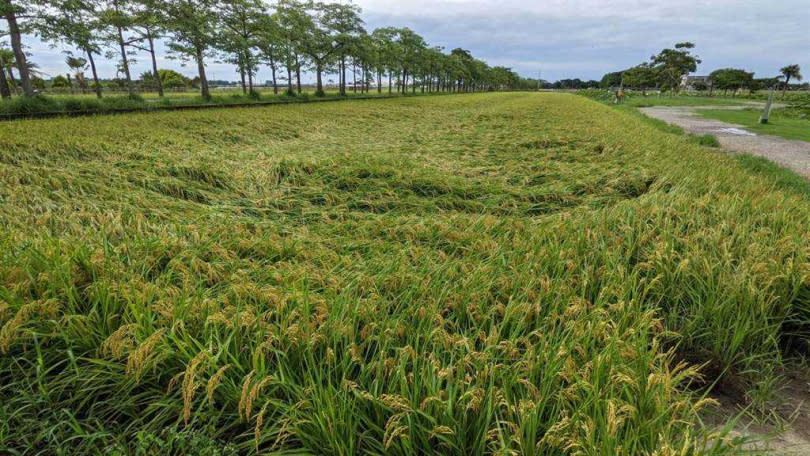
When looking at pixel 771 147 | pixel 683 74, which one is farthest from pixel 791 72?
pixel 771 147

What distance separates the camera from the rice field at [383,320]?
1280mm

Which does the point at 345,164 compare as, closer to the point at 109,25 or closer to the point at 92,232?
the point at 92,232

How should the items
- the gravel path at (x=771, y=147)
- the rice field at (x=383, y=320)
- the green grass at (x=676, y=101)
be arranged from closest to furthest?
the rice field at (x=383, y=320) → the gravel path at (x=771, y=147) → the green grass at (x=676, y=101)

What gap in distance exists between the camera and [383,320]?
5.69 feet

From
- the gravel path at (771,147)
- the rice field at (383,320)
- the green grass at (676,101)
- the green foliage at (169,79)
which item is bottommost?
the rice field at (383,320)

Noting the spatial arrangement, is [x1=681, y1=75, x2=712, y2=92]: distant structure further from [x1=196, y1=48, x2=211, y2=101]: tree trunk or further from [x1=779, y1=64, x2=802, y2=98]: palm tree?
[x1=196, y1=48, x2=211, y2=101]: tree trunk

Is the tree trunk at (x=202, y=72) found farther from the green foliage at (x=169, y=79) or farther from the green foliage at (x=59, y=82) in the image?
the green foliage at (x=59, y=82)

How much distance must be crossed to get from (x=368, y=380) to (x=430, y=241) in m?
1.68

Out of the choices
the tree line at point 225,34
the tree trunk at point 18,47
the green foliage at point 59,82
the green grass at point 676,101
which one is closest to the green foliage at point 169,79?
the green foliage at point 59,82

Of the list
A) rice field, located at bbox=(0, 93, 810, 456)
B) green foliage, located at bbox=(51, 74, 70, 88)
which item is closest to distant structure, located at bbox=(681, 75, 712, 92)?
rice field, located at bbox=(0, 93, 810, 456)

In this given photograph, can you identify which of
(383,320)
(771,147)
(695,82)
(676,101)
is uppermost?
(695,82)

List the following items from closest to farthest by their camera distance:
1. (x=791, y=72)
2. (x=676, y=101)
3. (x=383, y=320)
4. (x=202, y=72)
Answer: (x=383, y=320) < (x=202, y=72) < (x=676, y=101) < (x=791, y=72)

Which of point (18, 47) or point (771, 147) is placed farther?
point (18, 47)

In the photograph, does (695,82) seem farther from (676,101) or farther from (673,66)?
(676,101)
